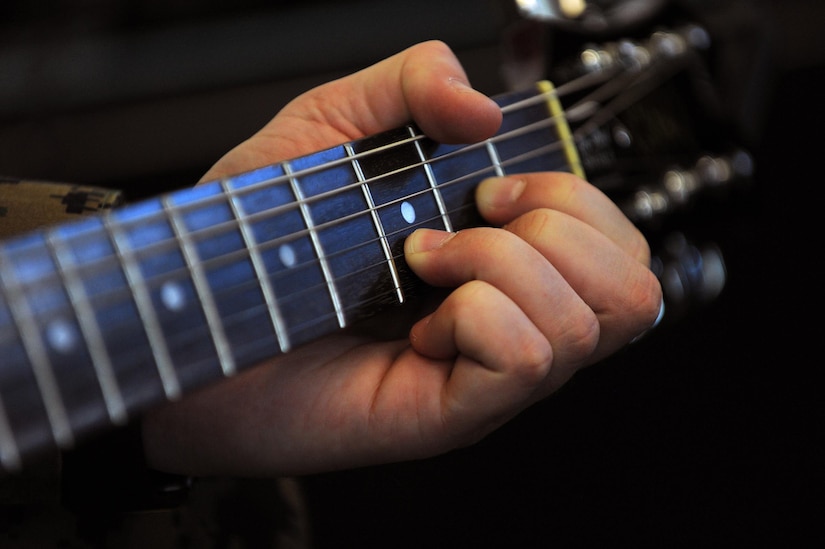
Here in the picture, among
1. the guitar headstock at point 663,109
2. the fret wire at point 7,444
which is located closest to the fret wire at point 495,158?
the guitar headstock at point 663,109

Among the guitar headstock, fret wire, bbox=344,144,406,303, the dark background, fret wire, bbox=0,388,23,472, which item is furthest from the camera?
the dark background

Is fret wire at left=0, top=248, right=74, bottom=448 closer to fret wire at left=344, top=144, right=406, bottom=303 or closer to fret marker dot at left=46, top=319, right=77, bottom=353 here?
fret marker dot at left=46, top=319, right=77, bottom=353

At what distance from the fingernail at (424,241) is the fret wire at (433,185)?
0.03 metres

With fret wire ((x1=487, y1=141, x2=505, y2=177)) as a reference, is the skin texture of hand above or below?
below

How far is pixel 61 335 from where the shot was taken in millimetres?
314

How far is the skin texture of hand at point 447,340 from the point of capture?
0.42m

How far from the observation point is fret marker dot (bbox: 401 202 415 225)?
1.42 feet

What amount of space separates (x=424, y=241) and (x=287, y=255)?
9 centimetres

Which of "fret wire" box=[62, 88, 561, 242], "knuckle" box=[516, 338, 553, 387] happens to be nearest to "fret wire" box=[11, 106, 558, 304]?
"fret wire" box=[62, 88, 561, 242]

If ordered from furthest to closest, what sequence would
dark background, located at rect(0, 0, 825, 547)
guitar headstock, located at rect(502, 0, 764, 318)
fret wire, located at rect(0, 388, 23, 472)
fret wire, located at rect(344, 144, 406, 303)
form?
1. dark background, located at rect(0, 0, 825, 547)
2. guitar headstock, located at rect(502, 0, 764, 318)
3. fret wire, located at rect(344, 144, 406, 303)
4. fret wire, located at rect(0, 388, 23, 472)

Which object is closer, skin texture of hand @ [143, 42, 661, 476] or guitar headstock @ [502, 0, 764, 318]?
skin texture of hand @ [143, 42, 661, 476]

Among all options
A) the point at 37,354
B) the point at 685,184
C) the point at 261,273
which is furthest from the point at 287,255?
the point at 685,184

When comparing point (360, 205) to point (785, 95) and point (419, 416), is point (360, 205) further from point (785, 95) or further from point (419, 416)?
point (785, 95)

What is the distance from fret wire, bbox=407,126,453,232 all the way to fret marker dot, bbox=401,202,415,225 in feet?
0.07
